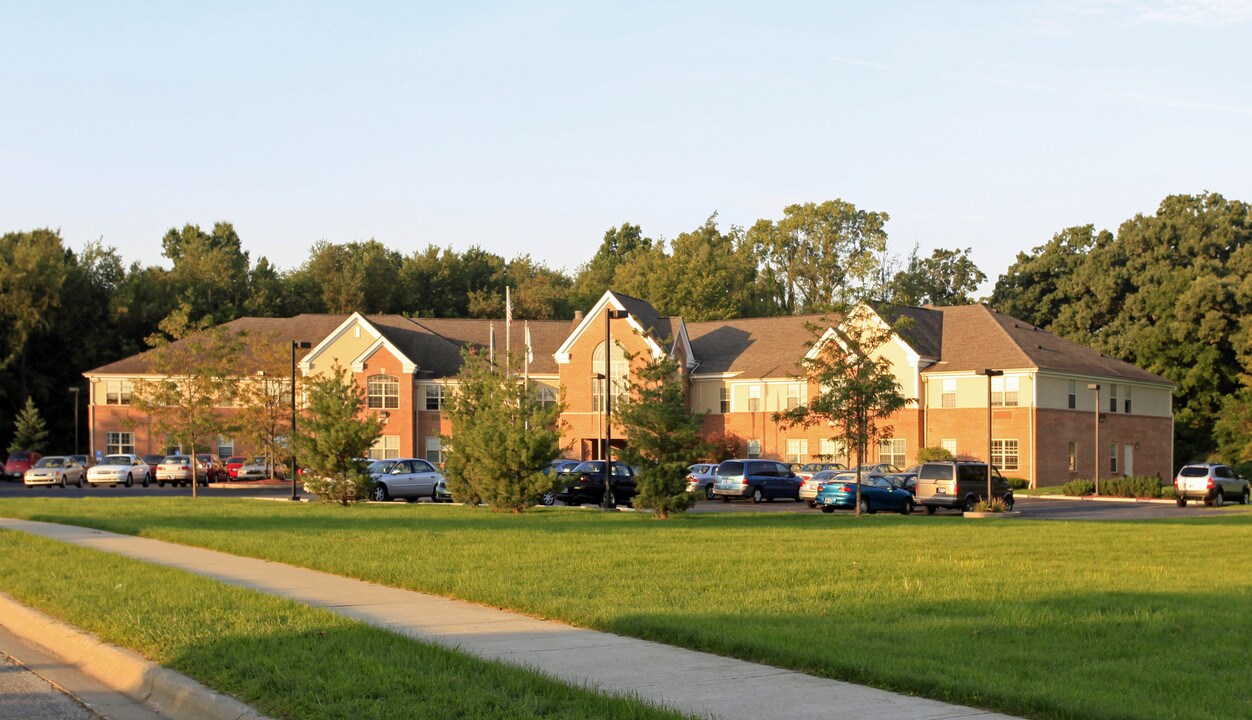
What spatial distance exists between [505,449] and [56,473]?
3622 centimetres

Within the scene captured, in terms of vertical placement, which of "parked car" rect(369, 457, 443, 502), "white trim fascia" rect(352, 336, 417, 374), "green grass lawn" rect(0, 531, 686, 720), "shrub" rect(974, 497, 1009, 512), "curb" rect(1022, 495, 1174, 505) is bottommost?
"curb" rect(1022, 495, 1174, 505)

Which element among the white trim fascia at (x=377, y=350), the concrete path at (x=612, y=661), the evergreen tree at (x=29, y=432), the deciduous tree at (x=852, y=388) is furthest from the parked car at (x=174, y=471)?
the concrete path at (x=612, y=661)

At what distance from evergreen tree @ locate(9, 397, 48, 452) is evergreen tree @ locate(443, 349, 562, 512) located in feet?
176

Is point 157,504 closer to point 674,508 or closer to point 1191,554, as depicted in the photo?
point 674,508

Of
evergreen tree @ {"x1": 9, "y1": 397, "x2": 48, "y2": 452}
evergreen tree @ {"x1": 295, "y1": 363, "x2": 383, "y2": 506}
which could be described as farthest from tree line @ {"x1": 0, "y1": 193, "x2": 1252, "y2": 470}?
evergreen tree @ {"x1": 295, "y1": 363, "x2": 383, "y2": 506}

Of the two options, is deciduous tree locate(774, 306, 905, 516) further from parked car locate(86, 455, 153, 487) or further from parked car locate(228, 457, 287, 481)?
parked car locate(228, 457, 287, 481)

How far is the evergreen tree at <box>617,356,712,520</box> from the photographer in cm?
3016

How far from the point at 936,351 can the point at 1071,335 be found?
79.9ft

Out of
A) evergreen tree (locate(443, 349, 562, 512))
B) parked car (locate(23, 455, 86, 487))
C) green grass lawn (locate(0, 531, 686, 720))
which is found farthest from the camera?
parked car (locate(23, 455, 86, 487))

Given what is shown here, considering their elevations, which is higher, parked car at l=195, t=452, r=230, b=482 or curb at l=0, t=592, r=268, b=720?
curb at l=0, t=592, r=268, b=720

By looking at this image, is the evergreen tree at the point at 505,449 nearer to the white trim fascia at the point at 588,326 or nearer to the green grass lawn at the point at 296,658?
the green grass lawn at the point at 296,658

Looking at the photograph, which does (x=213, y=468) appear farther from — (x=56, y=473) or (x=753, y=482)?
(x=753, y=482)

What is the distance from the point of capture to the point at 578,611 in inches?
515

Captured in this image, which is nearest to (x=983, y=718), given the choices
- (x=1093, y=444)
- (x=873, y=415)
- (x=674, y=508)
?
(x=674, y=508)
